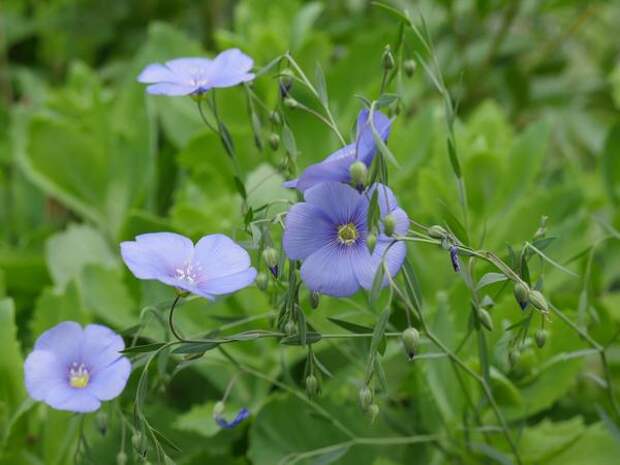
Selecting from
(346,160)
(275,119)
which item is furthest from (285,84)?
(346,160)

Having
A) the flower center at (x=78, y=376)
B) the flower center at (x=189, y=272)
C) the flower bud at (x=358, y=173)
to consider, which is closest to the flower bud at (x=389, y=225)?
the flower bud at (x=358, y=173)

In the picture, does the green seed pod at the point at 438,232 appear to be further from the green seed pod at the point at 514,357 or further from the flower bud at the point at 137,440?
the flower bud at the point at 137,440

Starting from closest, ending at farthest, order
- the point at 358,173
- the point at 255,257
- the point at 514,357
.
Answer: the point at 358,173 < the point at 514,357 < the point at 255,257

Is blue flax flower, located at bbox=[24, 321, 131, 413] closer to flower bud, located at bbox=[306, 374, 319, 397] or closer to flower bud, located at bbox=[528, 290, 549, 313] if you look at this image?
flower bud, located at bbox=[306, 374, 319, 397]

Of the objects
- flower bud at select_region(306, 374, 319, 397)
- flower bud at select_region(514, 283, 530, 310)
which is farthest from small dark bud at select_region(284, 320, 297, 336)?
flower bud at select_region(514, 283, 530, 310)

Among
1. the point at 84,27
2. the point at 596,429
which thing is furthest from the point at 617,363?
the point at 84,27

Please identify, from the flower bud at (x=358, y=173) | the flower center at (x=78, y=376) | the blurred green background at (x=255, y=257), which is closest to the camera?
the flower bud at (x=358, y=173)

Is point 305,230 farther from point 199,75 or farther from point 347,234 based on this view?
point 199,75
